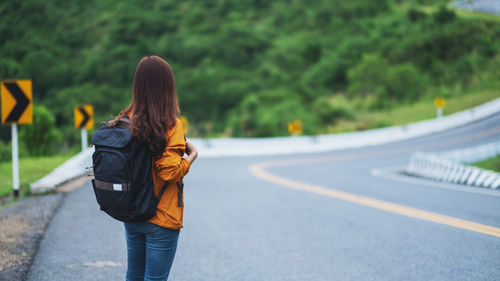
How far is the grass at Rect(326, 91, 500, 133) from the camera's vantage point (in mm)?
40688

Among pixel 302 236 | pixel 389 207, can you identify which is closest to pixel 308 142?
pixel 389 207

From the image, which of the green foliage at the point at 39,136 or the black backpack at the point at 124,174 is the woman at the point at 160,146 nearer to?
the black backpack at the point at 124,174

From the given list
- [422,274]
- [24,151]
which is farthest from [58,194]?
[24,151]

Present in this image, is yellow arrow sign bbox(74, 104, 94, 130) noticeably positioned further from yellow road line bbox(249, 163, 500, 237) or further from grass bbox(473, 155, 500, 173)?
grass bbox(473, 155, 500, 173)

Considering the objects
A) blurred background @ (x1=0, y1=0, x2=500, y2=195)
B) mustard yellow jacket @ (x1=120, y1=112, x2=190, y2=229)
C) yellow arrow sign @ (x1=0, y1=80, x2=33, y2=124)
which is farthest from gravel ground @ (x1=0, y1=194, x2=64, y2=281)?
blurred background @ (x1=0, y1=0, x2=500, y2=195)

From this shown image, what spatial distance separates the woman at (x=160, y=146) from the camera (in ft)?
8.81

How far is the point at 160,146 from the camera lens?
268 centimetres

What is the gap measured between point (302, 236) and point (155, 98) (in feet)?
13.4

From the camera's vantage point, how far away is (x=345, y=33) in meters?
83.2

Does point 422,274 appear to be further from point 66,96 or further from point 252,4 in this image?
point 252,4

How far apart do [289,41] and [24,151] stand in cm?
6628

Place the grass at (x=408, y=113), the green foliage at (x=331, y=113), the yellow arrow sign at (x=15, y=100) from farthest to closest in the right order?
the green foliage at (x=331, y=113), the grass at (x=408, y=113), the yellow arrow sign at (x=15, y=100)

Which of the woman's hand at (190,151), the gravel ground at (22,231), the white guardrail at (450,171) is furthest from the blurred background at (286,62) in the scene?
the woman's hand at (190,151)

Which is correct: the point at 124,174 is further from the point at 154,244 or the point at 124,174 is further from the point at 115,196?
the point at 154,244
